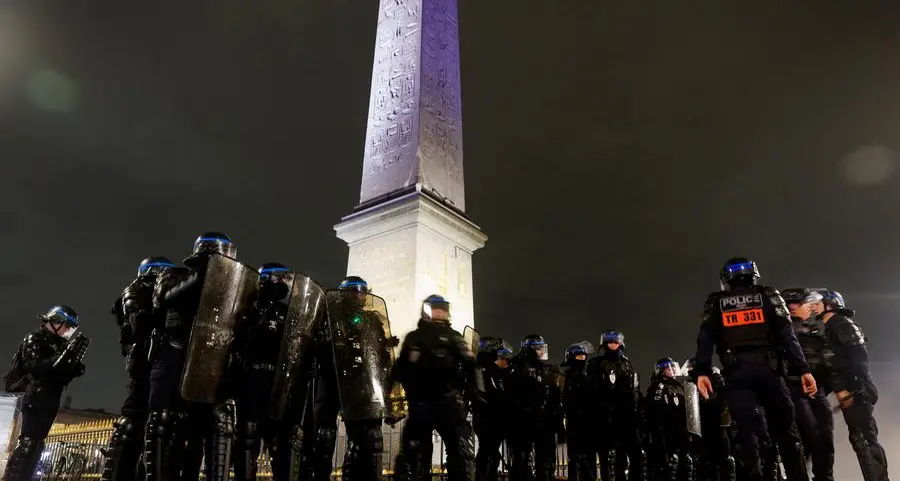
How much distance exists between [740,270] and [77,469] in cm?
1150

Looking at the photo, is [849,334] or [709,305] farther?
[849,334]

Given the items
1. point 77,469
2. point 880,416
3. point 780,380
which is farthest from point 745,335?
point 77,469

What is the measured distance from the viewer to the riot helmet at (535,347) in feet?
27.2

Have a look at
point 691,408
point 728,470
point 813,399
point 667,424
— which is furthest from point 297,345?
point 728,470

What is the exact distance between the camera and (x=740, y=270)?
588 centimetres

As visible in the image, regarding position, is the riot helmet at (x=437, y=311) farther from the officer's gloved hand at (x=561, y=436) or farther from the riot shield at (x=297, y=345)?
the officer's gloved hand at (x=561, y=436)

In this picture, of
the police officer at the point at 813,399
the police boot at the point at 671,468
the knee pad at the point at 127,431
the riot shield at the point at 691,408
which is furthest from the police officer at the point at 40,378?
the riot shield at the point at 691,408

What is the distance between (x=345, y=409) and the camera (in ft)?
17.9

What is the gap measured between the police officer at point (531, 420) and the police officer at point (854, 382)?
3372 mm

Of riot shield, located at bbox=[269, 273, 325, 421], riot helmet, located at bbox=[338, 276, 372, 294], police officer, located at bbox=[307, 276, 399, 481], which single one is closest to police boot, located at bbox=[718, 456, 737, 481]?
police officer, located at bbox=[307, 276, 399, 481]

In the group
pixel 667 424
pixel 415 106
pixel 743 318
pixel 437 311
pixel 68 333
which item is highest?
pixel 415 106

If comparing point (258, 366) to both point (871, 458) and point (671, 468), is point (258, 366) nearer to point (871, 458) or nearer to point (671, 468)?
point (671, 468)

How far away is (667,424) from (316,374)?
17.9ft

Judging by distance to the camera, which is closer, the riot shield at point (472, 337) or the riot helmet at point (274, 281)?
the riot helmet at point (274, 281)
